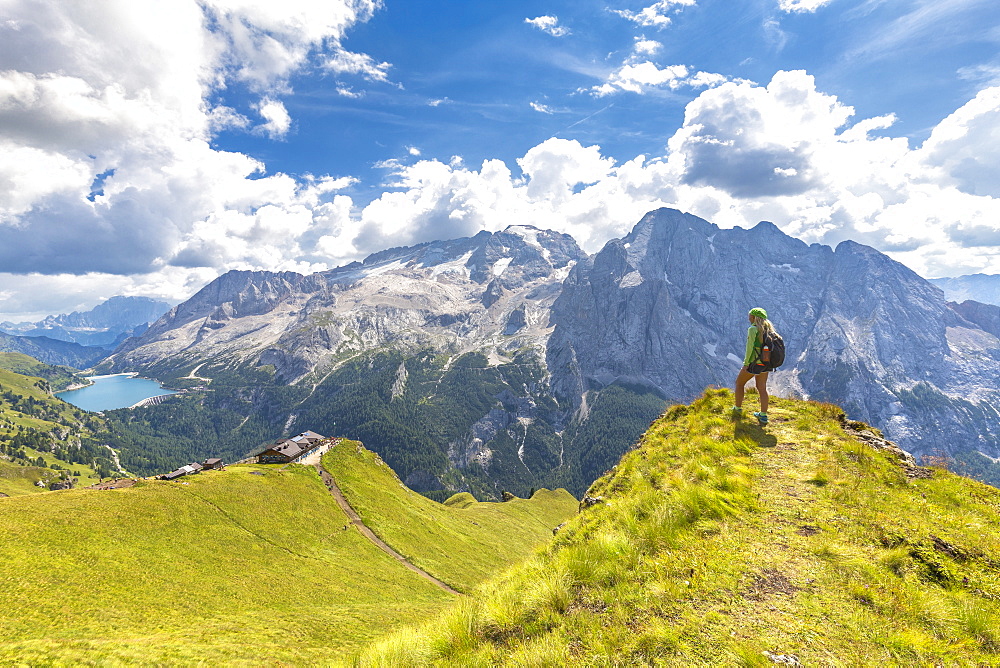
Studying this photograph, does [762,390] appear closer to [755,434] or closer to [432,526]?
[755,434]

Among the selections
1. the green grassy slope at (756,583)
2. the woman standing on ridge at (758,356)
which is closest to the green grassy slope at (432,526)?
the woman standing on ridge at (758,356)

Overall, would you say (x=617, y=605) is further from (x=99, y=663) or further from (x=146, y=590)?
(x=146, y=590)

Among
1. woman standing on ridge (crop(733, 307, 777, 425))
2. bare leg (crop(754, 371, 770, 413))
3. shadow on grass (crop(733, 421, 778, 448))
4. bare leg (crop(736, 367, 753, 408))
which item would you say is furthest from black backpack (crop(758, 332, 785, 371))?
shadow on grass (crop(733, 421, 778, 448))

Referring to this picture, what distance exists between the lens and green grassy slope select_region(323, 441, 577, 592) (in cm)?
5038

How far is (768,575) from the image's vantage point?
6.30 m

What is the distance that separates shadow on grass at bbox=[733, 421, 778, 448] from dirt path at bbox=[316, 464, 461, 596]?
3740 centimetres

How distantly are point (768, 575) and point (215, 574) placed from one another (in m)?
37.8

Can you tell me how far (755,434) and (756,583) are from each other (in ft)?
32.1

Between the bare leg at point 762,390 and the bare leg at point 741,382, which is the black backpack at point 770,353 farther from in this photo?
the bare leg at point 741,382

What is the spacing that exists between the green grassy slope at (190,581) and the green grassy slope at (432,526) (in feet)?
19.8

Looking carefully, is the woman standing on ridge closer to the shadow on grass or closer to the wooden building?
the shadow on grass

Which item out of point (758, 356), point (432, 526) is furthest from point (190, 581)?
point (758, 356)

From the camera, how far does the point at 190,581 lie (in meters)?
27.5

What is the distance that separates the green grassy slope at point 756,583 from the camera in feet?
15.8
